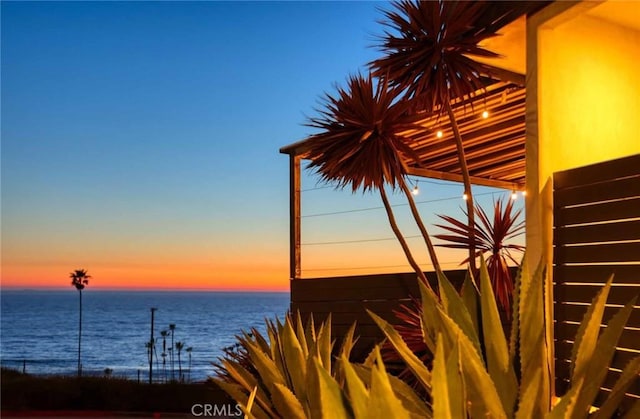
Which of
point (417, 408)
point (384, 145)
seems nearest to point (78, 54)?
point (384, 145)

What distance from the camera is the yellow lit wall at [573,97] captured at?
135 inches

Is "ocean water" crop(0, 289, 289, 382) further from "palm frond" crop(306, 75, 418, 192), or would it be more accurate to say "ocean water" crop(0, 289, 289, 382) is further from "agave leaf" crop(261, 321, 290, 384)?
"agave leaf" crop(261, 321, 290, 384)

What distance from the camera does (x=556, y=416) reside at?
119cm

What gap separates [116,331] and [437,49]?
59768mm

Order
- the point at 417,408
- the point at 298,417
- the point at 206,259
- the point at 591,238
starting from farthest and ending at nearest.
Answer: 1. the point at 206,259
2. the point at 591,238
3. the point at 298,417
4. the point at 417,408

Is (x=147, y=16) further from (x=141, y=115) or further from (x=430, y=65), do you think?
(x=430, y=65)

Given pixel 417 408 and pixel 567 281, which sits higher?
pixel 567 281

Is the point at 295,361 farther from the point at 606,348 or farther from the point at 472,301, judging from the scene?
the point at 606,348

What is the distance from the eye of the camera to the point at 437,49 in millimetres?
4191

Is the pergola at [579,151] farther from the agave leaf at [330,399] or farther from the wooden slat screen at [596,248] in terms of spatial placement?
the agave leaf at [330,399]

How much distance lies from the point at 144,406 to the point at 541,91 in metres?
11.1

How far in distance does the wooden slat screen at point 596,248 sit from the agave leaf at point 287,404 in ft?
5.00

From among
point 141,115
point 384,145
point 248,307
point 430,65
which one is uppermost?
point 141,115

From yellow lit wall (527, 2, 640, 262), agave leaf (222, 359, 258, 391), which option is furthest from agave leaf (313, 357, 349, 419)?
yellow lit wall (527, 2, 640, 262)
